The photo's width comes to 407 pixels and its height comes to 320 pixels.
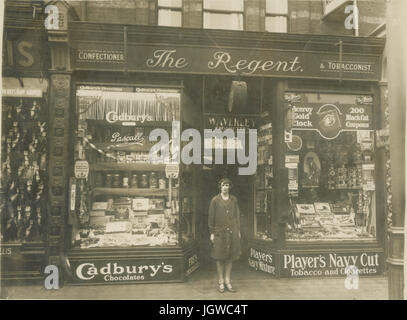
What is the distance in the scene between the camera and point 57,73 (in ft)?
24.0

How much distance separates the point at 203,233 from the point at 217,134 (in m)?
2.20

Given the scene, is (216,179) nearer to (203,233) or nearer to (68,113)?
(203,233)

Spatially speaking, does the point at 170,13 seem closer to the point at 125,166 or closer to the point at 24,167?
the point at 125,166

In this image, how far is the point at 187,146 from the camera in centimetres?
776

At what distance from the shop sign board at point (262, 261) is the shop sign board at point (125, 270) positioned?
6.02 feet

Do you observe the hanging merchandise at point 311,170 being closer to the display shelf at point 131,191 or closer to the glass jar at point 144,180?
the display shelf at point 131,191

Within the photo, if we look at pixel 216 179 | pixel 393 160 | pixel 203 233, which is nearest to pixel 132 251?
pixel 203 233

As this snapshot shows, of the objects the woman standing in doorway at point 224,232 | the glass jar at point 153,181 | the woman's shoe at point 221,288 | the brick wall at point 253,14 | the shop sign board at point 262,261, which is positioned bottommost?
the woman's shoe at point 221,288

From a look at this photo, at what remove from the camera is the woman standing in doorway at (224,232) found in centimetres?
688

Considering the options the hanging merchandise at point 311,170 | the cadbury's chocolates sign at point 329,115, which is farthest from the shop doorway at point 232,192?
the cadbury's chocolates sign at point 329,115

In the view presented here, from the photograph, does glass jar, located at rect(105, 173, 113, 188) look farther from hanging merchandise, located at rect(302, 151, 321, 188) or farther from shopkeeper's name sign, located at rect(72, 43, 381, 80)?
hanging merchandise, located at rect(302, 151, 321, 188)

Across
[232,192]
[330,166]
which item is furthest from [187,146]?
[330,166]
